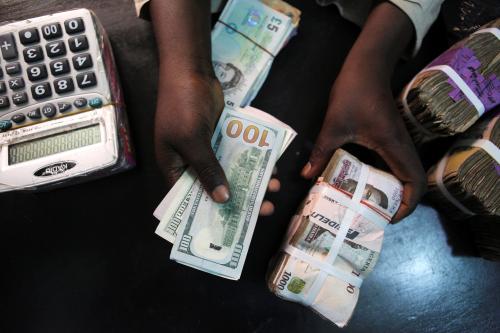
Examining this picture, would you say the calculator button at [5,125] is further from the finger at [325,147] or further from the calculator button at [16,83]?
the finger at [325,147]

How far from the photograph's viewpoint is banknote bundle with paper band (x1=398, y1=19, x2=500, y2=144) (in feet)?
1.71

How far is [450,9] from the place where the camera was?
25.6 inches

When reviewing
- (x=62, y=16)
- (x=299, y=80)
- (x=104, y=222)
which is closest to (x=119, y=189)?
(x=104, y=222)

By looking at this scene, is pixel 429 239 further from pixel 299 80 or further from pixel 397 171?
pixel 299 80

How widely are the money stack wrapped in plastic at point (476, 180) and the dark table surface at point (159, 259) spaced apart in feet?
0.17

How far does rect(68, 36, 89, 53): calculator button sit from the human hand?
1.43 feet

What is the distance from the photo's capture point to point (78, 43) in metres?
0.54

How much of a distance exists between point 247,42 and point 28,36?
0.38 meters

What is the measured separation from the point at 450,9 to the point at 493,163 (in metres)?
0.34

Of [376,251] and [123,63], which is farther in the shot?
[123,63]

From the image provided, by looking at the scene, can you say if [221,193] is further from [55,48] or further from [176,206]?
[55,48]

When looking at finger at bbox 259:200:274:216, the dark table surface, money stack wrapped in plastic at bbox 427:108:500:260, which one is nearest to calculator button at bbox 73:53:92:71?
the dark table surface

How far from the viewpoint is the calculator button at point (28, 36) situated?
1.75ft

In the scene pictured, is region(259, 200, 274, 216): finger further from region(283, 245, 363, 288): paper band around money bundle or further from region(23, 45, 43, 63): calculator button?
region(23, 45, 43, 63): calculator button
